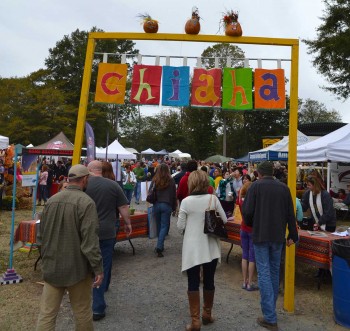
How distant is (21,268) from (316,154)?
7842 mm

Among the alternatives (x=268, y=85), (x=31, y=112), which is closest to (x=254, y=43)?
(x=268, y=85)

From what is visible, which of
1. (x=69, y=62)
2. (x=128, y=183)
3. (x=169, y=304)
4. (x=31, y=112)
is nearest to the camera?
(x=169, y=304)

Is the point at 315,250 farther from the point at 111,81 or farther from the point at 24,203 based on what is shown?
the point at 24,203

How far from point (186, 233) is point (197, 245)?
184 mm

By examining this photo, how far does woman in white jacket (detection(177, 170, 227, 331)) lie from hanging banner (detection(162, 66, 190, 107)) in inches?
61.0

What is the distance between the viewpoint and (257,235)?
3998 mm

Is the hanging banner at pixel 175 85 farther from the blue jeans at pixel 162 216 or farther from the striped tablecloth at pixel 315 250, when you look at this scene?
the striped tablecloth at pixel 315 250

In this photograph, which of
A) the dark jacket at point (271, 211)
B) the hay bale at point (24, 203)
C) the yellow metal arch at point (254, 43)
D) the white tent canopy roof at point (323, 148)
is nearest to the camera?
the dark jacket at point (271, 211)

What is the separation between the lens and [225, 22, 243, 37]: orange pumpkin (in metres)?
4.84

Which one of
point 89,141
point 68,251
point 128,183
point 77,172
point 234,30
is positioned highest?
point 234,30

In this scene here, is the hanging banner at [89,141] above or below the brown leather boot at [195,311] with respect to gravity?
above

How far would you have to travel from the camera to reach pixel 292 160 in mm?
4688

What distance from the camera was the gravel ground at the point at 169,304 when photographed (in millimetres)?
4043

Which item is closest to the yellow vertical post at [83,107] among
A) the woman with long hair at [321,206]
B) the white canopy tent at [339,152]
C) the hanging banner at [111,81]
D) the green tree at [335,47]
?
the hanging banner at [111,81]
